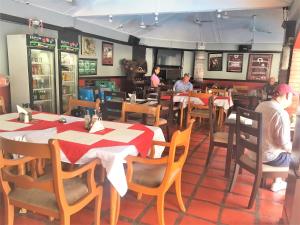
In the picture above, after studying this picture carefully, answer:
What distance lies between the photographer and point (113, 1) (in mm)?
5375

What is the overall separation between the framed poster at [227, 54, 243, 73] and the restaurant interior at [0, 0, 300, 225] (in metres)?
0.04

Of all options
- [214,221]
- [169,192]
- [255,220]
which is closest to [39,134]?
[169,192]

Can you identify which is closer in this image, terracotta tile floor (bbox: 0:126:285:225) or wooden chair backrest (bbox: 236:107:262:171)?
terracotta tile floor (bbox: 0:126:285:225)

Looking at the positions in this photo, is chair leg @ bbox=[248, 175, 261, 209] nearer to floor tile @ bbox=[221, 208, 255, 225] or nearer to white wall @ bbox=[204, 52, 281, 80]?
floor tile @ bbox=[221, 208, 255, 225]

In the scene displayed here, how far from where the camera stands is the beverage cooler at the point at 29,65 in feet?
14.5

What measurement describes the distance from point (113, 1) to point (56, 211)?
4904mm

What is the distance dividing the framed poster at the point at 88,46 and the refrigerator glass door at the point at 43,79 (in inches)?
66.8

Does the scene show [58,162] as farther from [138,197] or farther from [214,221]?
[214,221]

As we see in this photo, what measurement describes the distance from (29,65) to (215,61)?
774 centimetres

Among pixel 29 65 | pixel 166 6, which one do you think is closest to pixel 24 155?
pixel 29 65

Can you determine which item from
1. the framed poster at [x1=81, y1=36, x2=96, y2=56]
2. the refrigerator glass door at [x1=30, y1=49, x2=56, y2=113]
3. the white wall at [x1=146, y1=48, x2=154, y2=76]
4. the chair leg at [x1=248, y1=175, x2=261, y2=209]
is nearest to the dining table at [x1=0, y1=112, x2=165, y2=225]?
the chair leg at [x1=248, y1=175, x2=261, y2=209]

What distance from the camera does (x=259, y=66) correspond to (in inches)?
378

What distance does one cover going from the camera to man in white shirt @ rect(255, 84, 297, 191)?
2355mm

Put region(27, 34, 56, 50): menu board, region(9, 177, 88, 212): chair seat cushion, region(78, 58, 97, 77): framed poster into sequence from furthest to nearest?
region(78, 58, 97, 77): framed poster
region(27, 34, 56, 50): menu board
region(9, 177, 88, 212): chair seat cushion
